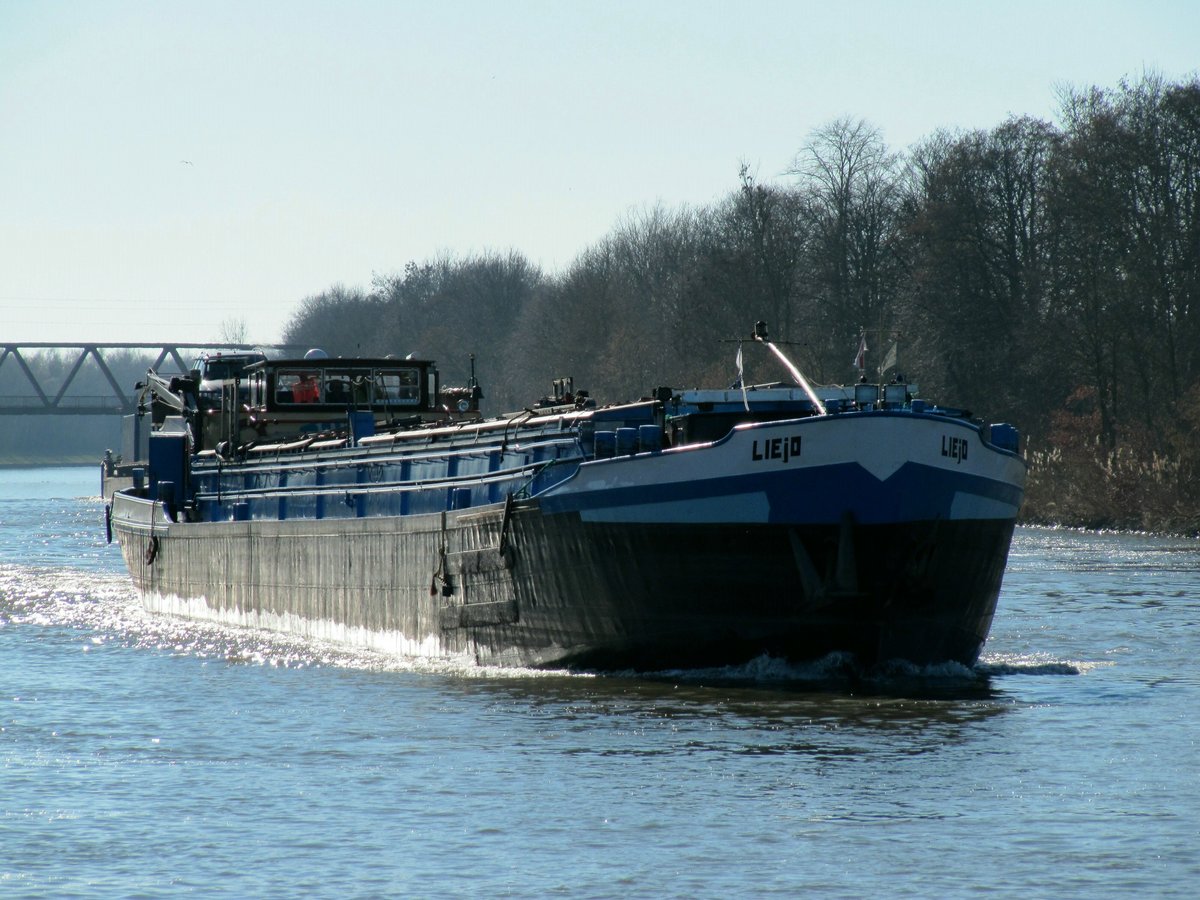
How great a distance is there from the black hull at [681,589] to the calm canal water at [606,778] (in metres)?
0.40

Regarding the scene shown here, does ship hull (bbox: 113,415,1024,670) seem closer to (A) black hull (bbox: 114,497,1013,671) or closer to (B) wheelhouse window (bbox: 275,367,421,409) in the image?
(A) black hull (bbox: 114,497,1013,671)

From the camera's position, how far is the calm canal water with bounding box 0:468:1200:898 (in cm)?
1109

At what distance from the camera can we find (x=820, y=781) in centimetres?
1345

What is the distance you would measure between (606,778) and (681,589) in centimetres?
434

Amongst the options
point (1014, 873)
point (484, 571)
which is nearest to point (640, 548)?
point (484, 571)

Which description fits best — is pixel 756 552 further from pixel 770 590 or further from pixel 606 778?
pixel 606 778

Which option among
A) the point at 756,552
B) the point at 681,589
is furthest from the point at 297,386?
the point at 756,552

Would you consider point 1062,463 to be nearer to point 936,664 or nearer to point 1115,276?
point 1115,276

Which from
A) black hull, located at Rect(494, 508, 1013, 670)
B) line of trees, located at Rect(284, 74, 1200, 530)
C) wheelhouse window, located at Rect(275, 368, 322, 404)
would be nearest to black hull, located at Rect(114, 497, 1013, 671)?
black hull, located at Rect(494, 508, 1013, 670)

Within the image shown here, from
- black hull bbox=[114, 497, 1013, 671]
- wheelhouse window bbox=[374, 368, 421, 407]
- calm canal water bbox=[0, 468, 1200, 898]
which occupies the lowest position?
calm canal water bbox=[0, 468, 1200, 898]

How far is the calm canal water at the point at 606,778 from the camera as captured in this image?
36.4 feet

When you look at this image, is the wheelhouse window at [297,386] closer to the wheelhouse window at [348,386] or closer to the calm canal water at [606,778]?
the wheelhouse window at [348,386]

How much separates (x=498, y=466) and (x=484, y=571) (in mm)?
1644

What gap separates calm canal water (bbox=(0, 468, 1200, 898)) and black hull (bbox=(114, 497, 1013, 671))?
40cm
